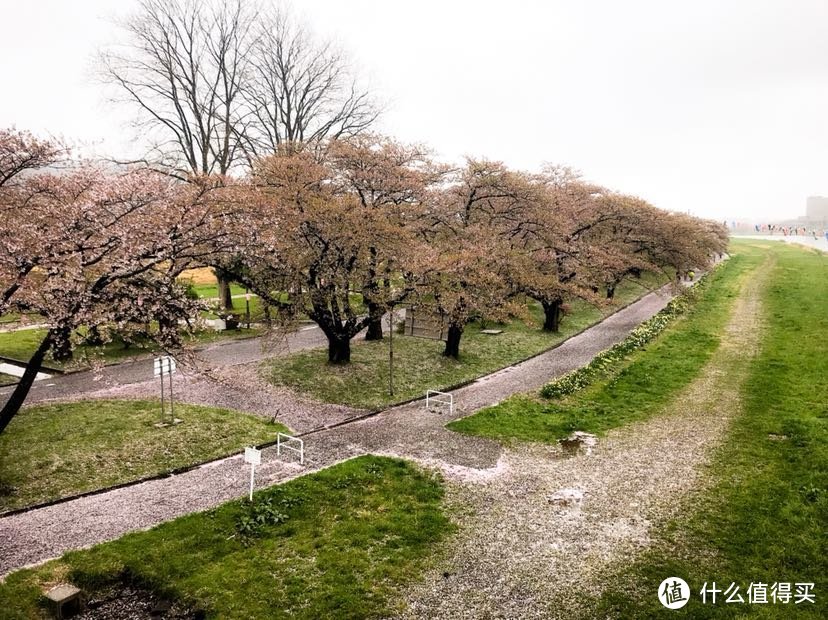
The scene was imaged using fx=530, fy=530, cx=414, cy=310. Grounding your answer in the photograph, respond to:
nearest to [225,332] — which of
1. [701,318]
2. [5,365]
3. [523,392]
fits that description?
[5,365]

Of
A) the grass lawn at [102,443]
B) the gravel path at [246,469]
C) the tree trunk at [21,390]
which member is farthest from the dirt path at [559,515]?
the tree trunk at [21,390]

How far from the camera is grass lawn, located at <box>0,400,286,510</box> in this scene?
14.2 meters

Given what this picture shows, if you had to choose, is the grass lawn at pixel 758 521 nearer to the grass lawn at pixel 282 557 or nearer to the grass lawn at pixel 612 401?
the grass lawn at pixel 612 401

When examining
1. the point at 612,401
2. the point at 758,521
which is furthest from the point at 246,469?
the point at 612,401

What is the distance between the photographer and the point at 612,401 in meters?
21.8

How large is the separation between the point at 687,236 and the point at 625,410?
1011 inches

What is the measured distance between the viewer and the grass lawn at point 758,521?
10016 millimetres

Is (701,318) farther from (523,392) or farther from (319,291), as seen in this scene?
(319,291)

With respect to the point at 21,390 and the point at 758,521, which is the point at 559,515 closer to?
the point at 758,521

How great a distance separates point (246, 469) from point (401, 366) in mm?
13120

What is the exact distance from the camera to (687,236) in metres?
40.8

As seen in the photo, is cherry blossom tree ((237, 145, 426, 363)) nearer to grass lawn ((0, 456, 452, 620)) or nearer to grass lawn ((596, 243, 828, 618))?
grass lawn ((0, 456, 452, 620))

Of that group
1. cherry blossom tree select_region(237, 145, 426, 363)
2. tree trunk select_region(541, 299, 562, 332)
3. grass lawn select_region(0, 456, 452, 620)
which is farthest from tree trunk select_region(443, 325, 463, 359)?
grass lawn select_region(0, 456, 452, 620)

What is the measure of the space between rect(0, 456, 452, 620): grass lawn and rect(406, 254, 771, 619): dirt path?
86cm
